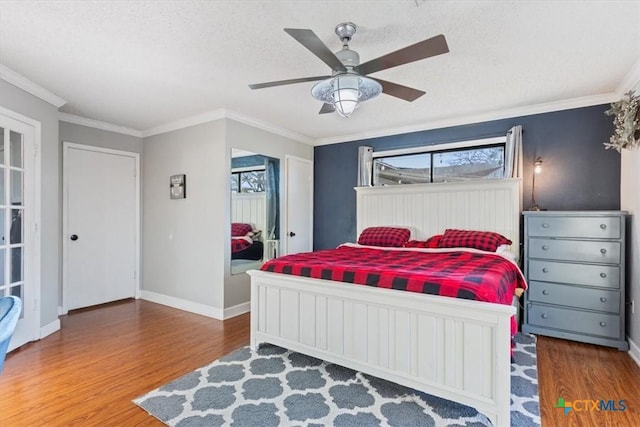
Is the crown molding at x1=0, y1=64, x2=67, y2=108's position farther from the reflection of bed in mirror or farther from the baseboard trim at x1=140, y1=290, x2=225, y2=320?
the baseboard trim at x1=140, y1=290, x2=225, y2=320

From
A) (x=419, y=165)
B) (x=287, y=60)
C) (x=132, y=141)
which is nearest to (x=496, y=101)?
(x=419, y=165)

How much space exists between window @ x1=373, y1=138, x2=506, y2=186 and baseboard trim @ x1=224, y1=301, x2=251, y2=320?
8.17 ft

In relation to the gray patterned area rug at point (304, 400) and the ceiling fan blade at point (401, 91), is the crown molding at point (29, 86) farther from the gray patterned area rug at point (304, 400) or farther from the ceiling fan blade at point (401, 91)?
the ceiling fan blade at point (401, 91)

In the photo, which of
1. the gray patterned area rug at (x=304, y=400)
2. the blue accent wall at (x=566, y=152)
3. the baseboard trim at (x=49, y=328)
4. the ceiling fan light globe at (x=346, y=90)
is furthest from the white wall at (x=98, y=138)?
the blue accent wall at (x=566, y=152)

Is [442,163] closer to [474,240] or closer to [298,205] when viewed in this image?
[474,240]

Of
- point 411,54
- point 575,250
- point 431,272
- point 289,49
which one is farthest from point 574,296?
point 289,49

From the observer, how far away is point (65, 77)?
9.62 ft

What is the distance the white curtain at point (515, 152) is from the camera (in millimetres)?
3688

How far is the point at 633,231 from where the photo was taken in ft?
9.61

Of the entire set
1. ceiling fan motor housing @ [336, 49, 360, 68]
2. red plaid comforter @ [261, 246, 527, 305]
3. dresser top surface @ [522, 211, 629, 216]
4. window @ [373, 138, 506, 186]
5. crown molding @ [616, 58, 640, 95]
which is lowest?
red plaid comforter @ [261, 246, 527, 305]

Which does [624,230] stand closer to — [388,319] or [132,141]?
[388,319]

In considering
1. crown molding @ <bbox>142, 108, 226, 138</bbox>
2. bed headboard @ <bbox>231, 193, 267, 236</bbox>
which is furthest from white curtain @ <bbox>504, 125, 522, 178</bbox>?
crown molding @ <bbox>142, 108, 226, 138</bbox>

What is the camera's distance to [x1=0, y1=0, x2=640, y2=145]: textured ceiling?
1.96 metres

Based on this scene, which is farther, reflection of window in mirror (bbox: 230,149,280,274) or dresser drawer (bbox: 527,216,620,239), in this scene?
reflection of window in mirror (bbox: 230,149,280,274)
